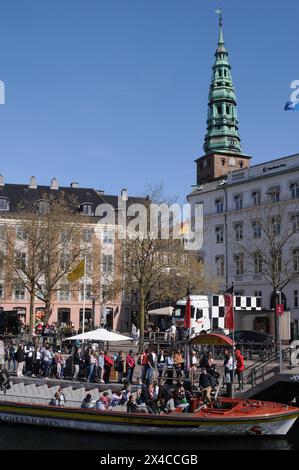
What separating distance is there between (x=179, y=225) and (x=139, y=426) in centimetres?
3300

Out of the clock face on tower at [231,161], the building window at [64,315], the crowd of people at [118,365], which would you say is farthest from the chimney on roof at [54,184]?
the crowd of people at [118,365]

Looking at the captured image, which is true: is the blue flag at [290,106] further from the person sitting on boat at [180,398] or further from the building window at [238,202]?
the building window at [238,202]

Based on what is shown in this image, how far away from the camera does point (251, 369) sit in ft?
91.7

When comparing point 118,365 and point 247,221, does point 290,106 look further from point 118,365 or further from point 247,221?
point 247,221

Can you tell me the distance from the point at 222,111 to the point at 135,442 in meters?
64.7

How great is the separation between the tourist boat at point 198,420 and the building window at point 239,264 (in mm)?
39619

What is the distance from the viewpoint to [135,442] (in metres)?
22.2

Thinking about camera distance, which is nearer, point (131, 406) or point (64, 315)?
point (131, 406)

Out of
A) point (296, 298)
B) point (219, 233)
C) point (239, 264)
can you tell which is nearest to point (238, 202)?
point (219, 233)

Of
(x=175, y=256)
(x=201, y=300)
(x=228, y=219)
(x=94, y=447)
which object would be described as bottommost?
(x=94, y=447)

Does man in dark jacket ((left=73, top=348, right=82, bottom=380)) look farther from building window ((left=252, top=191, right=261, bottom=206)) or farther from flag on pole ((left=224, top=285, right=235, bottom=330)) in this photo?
building window ((left=252, top=191, right=261, bottom=206))

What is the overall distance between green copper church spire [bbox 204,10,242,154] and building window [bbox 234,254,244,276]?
22.1m
